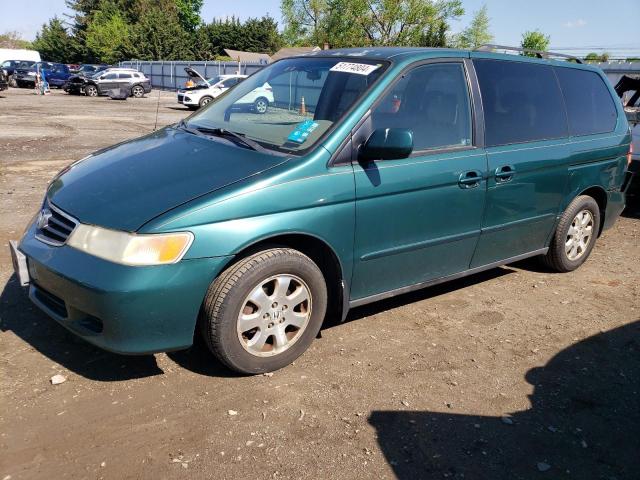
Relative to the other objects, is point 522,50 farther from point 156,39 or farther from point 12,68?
point 156,39

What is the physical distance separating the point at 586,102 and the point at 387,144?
8.84 ft

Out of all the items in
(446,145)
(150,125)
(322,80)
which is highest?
(322,80)

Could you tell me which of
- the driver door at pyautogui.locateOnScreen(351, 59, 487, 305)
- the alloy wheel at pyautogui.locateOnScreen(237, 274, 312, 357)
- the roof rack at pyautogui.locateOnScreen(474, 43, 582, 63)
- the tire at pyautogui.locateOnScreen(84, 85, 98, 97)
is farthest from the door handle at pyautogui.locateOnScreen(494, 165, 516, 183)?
the tire at pyautogui.locateOnScreen(84, 85, 98, 97)

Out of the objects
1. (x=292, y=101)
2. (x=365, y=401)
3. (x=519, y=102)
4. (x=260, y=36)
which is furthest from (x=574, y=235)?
(x=260, y=36)

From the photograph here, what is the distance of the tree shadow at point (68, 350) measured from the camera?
3270 millimetres

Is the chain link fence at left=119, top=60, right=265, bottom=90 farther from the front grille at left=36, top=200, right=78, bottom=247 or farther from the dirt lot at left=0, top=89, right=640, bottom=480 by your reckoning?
the front grille at left=36, top=200, right=78, bottom=247

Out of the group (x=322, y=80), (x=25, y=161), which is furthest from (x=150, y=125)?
(x=322, y=80)

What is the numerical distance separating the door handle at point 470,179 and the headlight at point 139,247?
76.2 inches

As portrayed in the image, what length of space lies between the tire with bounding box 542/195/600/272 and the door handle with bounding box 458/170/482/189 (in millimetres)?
1368

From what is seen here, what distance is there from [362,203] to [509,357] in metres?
1.43

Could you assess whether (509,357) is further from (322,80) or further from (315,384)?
(322,80)

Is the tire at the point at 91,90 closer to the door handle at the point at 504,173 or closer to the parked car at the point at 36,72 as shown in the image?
the parked car at the point at 36,72

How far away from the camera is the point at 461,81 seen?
3990 mm

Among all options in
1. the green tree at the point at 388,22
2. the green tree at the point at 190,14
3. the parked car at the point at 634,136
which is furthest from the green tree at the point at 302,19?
the parked car at the point at 634,136
